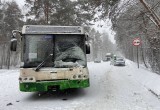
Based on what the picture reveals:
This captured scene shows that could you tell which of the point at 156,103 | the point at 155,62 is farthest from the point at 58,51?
the point at 155,62

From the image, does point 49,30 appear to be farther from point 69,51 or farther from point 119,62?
point 119,62

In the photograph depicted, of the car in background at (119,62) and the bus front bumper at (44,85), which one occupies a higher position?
the car in background at (119,62)

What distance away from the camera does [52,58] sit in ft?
37.5

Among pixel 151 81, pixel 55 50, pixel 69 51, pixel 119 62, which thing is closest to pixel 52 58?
pixel 55 50

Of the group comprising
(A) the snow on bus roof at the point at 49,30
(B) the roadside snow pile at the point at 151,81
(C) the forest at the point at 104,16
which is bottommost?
(B) the roadside snow pile at the point at 151,81

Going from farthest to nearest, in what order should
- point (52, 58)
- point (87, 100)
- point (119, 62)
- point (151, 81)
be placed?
1. point (119, 62)
2. point (151, 81)
3. point (52, 58)
4. point (87, 100)

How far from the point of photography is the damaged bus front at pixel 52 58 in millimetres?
11070

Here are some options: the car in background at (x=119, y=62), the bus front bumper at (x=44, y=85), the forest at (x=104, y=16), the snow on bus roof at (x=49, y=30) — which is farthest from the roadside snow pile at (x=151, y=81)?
the car in background at (x=119, y=62)

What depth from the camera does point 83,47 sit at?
1181 cm

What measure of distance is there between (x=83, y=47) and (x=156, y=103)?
3.85m

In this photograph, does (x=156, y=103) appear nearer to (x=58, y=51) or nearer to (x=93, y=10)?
(x=58, y=51)

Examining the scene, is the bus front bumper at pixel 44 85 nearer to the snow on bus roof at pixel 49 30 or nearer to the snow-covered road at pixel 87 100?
the snow-covered road at pixel 87 100

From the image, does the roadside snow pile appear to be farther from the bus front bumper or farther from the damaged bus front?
the bus front bumper

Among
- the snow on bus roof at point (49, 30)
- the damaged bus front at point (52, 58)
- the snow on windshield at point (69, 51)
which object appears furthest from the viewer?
Answer: the snow on bus roof at point (49, 30)
